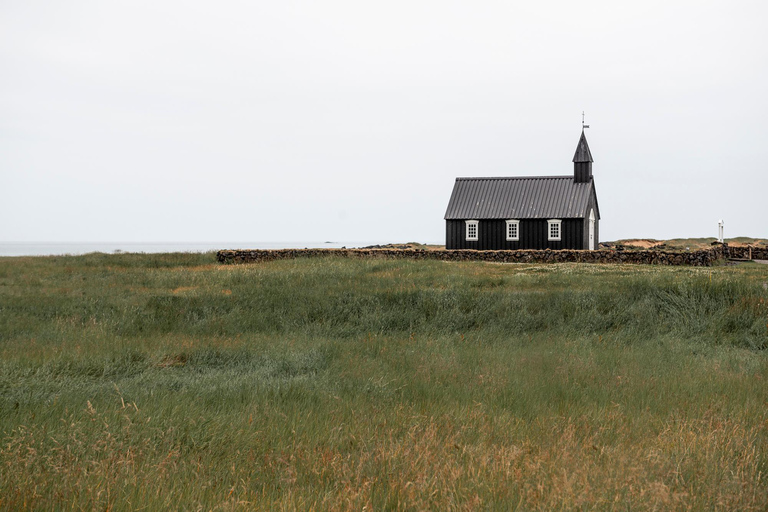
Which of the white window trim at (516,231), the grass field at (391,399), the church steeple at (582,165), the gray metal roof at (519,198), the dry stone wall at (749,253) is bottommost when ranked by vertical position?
the grass field at (391,399)

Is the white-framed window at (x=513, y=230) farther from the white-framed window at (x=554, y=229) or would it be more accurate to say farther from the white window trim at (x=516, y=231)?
the white-framed window at (x=554, y=229)

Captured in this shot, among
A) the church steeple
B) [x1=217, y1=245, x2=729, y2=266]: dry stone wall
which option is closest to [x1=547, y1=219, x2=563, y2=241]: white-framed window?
[x1=217, y1=245, x2=729, y2=266]: dry stone wall

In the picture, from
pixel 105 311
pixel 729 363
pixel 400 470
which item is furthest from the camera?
pixel 105 311

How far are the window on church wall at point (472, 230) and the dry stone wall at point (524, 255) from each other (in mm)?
3026

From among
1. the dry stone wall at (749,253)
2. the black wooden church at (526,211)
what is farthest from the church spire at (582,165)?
the dry stone wall at (749,253)

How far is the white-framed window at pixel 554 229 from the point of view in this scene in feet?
126

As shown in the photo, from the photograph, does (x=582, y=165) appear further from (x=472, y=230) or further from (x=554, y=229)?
(x=472, y=230)

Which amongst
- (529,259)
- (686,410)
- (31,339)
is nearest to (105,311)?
(31,339)

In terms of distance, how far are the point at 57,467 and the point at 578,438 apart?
4689 millimetres

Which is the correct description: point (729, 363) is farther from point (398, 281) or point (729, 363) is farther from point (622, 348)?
point (398, 281)

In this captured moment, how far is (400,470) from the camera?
15.6 feet

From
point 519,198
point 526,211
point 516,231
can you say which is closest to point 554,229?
point 526,211

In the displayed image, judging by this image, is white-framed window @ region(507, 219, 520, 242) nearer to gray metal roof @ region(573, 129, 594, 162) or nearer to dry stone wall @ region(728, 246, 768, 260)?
gray metal roof @ region(573, 129, 594, 162)

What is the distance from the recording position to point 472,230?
40.3 m
